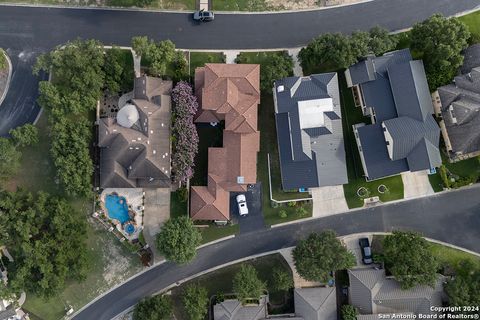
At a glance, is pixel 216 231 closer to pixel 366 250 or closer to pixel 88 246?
pixel 88 246

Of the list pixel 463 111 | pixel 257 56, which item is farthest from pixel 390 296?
pixel 257 56

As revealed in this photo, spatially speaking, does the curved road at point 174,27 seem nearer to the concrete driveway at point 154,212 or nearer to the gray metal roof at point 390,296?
the concrete driveway at point 154,212

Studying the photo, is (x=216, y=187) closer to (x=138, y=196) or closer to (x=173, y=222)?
(x=173, y=222)

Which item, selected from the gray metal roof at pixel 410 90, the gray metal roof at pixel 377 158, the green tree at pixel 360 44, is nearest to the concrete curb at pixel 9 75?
the green tree at pixel 360 44

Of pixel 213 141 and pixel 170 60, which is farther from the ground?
pixel 170 60

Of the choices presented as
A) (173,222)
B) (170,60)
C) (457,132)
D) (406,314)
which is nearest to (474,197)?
(457,132)

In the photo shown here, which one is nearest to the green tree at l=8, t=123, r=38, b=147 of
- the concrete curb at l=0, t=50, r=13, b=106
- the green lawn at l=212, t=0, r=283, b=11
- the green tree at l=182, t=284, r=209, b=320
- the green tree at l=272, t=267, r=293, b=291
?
the concrete curb at l=0, t=50, r=13, b=106

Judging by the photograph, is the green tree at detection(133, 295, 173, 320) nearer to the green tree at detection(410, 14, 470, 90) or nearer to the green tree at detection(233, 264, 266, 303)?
the green tree at detection(233, 264, 266, 303)
